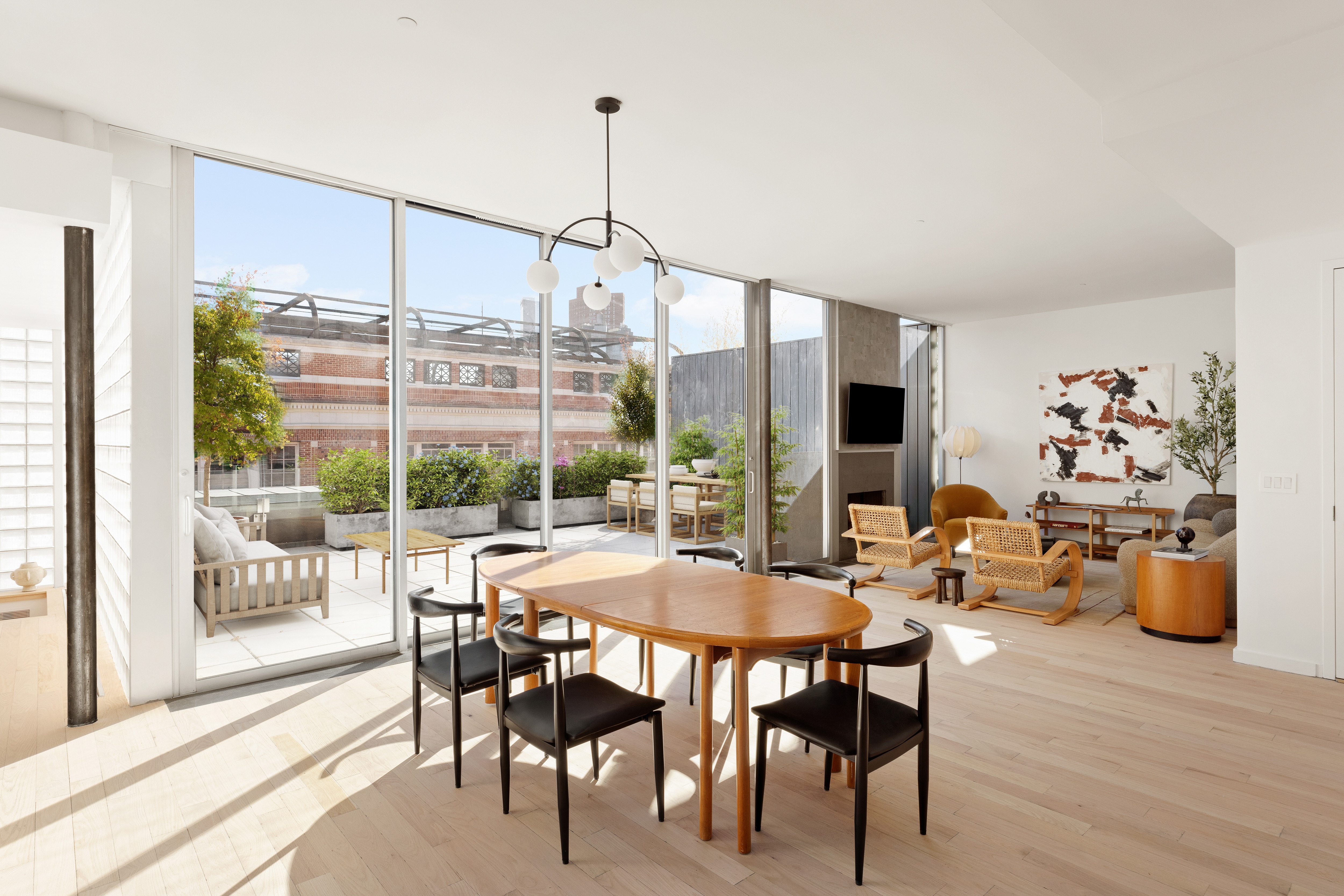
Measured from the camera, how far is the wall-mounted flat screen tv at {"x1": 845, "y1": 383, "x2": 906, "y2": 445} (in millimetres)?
7633

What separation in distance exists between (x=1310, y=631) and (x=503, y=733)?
447 cm

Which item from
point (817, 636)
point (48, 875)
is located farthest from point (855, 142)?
point (48, 875)

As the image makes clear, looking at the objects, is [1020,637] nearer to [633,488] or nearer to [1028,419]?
[633,488]

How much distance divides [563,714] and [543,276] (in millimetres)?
1898

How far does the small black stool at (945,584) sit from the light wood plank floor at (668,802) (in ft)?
6.14

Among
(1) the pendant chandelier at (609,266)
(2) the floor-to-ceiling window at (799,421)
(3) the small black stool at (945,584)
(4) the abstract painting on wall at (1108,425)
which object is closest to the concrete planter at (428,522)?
(1) the pendant chandelier at (609,266)

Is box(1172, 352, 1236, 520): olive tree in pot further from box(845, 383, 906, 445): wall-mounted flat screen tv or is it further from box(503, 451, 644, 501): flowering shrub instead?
box(503, 451, 644, 501): flowering shrub

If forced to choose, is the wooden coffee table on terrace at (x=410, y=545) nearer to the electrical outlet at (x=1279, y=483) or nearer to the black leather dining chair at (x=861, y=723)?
the black leather dining chair at (x=861, y=723)

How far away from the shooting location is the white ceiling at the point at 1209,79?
6.76ft

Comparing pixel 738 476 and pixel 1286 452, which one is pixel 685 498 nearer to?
pixel 738 476

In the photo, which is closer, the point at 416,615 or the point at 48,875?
the point at 48,875

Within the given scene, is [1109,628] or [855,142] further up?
[855,142]

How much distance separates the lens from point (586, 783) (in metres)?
2.80

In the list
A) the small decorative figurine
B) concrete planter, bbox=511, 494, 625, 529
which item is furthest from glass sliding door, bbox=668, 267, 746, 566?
the small decorative figurine
